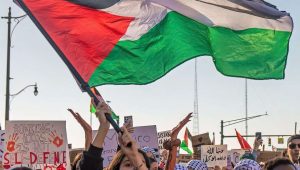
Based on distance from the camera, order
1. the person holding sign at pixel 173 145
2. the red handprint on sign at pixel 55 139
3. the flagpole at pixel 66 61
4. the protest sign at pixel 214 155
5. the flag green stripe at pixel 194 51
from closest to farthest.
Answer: the flagpole at pixel 66 61, the flag green stripe at pixel 194 51, the person holding sign at pixel 173 145, the red handprint on sign at pixel 55 139, the protest sign at pixel 214 155

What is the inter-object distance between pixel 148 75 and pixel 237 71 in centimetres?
107

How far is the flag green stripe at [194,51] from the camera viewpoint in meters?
6.24

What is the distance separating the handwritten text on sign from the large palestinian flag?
10.1 feet

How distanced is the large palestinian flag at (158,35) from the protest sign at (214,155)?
7637mm

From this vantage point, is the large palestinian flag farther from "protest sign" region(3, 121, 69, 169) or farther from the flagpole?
"protest sign" region(3, 121, 69, 169)

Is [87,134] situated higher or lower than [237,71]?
lower

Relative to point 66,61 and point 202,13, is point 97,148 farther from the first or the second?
point 202,13

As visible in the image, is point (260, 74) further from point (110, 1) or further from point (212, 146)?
point (212, 146)

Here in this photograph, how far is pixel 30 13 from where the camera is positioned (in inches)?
221

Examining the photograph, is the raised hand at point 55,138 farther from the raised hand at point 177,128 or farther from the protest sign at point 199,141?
the protest sign at point 199,141

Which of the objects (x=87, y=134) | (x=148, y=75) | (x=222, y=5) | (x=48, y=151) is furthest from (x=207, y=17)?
(x=48, y=151)

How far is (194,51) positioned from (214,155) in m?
8.32

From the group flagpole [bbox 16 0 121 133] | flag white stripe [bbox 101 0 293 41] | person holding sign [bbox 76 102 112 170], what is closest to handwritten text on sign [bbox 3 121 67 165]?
flag white stripe [bbox 101 0 293 41]

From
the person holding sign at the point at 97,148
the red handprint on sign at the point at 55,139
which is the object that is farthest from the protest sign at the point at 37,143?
the person holding sign at the point at 97,148
